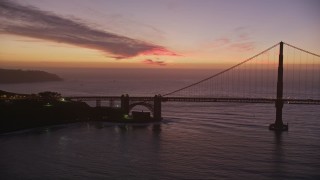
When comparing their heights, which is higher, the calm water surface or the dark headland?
the dark headland

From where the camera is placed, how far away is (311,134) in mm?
55469

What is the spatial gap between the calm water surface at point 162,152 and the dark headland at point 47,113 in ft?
8.71

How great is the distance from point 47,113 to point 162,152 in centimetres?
3125

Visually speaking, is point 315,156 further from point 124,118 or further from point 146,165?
point 124,118

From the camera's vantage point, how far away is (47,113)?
6681 centimetres

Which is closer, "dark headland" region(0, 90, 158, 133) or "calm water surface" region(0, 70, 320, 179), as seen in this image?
"calm water surface" region(0, 70, 320, 179)

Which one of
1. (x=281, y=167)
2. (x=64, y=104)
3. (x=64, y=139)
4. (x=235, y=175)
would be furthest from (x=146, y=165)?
(x=64, y=104)

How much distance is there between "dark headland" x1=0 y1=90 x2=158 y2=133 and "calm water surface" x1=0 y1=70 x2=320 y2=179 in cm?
265

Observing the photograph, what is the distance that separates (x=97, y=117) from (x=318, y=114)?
47863mm

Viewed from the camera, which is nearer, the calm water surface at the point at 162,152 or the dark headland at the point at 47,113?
the calm water surface at the point at 162,152

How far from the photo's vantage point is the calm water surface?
34.2 m

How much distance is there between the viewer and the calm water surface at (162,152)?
3422 centimetres

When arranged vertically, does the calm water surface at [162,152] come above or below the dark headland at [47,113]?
below

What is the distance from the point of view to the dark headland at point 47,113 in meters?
60.2
